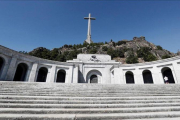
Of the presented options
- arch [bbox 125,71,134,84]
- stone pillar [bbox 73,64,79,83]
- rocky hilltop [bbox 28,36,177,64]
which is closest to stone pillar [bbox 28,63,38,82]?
stone pillar [bbox 73,64,79,83]

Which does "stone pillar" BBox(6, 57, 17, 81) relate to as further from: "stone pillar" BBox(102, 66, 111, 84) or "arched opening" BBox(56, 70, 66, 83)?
"stone pillar" BBox(102, 66, 111, 84)

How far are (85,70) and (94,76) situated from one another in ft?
7.47

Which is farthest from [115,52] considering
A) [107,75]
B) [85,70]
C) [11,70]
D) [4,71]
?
[4,71]

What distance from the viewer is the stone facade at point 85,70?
46.0ft

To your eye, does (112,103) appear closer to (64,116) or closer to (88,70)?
(64,116)

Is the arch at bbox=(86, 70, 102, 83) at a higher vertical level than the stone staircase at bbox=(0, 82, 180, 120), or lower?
higher

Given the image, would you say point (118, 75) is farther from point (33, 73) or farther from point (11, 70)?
point (11, 70)

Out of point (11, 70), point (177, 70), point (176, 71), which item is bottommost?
point (11, 70)

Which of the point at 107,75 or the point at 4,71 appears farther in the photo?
the point at 107,75

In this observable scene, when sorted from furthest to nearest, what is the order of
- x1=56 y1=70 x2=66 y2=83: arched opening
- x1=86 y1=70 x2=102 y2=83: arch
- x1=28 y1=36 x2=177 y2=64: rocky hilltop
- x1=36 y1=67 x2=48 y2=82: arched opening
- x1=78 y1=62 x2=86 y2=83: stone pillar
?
x1=28 y1=36 x2=177 y2=64: rocky hilltop → x1=86 y1=70 x2=102 y2=83: arch → x1=56 y1=70 x2=66 y2=83: arched opening → x1=78 y1=62 x2=86 y2=83: stone pillar → x1=36 y1=67 x2=48 y2=82: arched opening

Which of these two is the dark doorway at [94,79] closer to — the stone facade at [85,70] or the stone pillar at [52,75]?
the stone facade at [85,70]

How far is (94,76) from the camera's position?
20375mm

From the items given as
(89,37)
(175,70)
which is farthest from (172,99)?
(89,37)

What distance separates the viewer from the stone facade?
46.0ft
